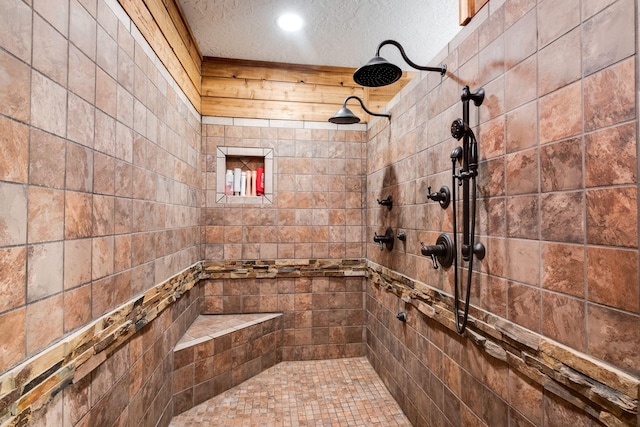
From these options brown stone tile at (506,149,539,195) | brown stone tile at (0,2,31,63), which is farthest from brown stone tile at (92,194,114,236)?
brown stone tile at (506,149,539,195)

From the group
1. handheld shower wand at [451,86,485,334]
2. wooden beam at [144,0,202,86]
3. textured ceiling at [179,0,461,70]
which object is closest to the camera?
handheld shower wand at [451,86,485,334]

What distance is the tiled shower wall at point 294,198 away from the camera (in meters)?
2.87

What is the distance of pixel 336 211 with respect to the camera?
2994 mm

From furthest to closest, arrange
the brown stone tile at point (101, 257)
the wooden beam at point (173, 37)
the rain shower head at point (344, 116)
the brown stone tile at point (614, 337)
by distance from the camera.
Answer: the rain shower head at point (344, 116)
the wooden beam at point (173, 37)
the brown stone tile at point (101, 257)
the brown stone tile at point (614, 337)

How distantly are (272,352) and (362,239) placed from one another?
4.29 feet

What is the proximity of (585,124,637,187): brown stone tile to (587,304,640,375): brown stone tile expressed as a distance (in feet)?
1.14

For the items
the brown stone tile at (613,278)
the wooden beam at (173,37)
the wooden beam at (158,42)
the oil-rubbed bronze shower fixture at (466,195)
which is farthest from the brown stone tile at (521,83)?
the wooden beam at (173,37)

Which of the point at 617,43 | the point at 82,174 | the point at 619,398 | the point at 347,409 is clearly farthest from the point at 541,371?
the point at 82,174

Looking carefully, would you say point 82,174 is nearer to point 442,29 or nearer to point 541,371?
point 541,371

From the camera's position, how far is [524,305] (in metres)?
1.12

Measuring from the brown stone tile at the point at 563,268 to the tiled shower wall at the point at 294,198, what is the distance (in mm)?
2026

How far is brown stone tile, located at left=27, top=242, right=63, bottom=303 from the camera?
A: 90 cm

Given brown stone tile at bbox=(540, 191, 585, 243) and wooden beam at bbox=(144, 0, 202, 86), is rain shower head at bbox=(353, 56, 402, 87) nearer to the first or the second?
brown stone tile at bbox=(540, 191, 585, 243)

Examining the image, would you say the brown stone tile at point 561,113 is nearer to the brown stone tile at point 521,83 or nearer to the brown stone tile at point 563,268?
the brown stone tile at point 521,83
